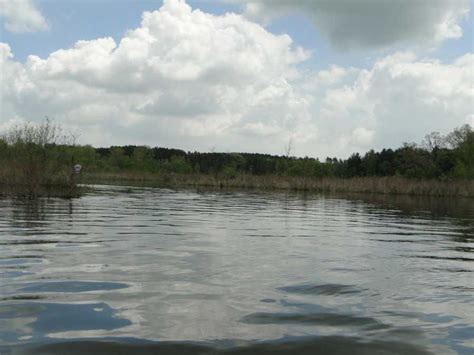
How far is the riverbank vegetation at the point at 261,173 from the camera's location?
22.0 metres

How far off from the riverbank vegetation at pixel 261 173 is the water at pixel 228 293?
12.5 meters

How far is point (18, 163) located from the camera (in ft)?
70.1

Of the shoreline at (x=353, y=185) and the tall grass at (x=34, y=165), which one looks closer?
the tall grass at (x=34, y=165)

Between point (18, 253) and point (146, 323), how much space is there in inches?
169

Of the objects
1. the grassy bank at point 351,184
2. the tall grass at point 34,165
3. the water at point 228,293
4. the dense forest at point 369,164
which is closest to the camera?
the water at point 228,293

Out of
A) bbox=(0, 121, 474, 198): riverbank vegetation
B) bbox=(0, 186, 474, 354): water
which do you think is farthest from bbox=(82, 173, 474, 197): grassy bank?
bbox=(0, 186, 474, 354): water

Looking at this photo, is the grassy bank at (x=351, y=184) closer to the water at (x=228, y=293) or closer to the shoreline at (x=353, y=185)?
the shoreline at (x=353, y=185)

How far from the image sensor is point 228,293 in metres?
5.46

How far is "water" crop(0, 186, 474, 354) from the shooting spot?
3.86m

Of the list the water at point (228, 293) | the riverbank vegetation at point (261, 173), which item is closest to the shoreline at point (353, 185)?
the riverbank vegetation at point (261, 173)

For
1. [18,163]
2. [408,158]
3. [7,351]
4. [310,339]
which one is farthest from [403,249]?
[408,158]

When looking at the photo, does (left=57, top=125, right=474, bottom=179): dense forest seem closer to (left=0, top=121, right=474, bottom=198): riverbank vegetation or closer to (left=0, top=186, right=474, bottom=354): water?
(left=0, top=121, right=474, bottom=198): riverbank vegetation

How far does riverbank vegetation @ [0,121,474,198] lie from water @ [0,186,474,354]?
12.5 meters

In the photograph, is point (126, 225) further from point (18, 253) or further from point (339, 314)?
point (339, 314)
